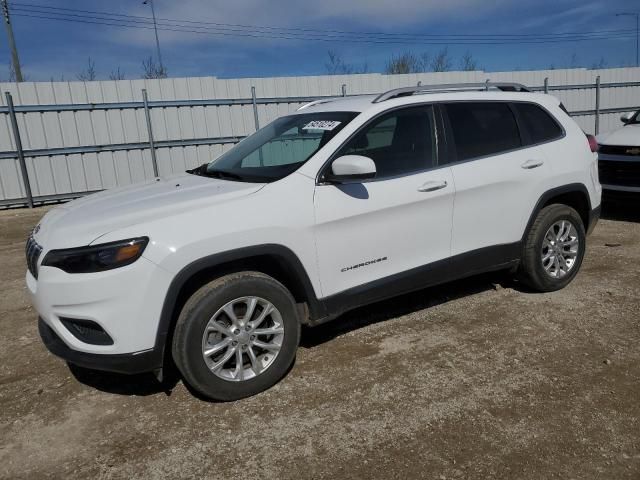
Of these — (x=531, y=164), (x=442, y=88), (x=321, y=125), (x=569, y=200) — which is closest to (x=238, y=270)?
(x=321, y=125)

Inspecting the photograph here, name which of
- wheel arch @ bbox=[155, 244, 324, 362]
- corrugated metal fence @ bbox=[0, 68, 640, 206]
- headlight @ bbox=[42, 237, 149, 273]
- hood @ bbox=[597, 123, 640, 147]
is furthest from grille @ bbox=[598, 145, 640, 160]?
corrugated metal fence @ bbox=[0, 68, 640, 206]

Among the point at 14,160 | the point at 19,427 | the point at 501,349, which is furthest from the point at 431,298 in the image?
the point at 14,160

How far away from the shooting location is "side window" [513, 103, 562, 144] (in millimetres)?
4488

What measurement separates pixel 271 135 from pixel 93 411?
7.93ft

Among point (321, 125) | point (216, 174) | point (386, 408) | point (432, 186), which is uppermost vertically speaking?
point (321, 125)

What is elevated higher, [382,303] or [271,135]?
[271,135]

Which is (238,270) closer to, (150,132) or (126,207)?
(126,207)

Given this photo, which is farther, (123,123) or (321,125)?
(123,123)

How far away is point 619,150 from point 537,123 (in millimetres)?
3416

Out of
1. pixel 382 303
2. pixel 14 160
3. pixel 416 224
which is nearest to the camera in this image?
pixel 416 224

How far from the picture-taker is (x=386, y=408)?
309 cm

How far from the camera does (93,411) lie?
10.6 ft

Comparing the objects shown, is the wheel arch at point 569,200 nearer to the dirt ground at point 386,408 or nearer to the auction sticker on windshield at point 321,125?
the dirt ground at point 386,408

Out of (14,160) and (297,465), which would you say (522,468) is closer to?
(297,465)
